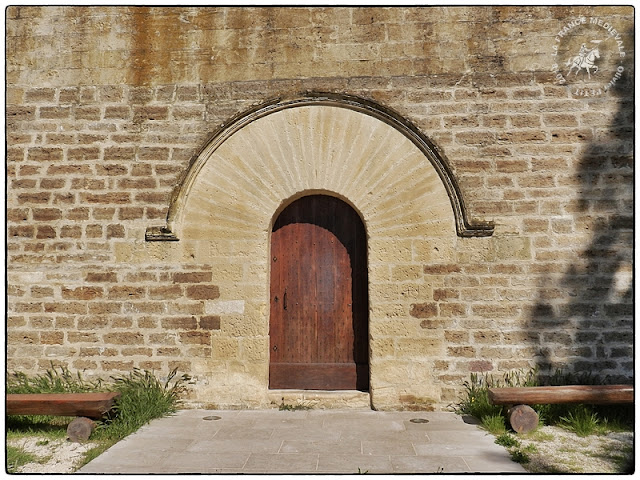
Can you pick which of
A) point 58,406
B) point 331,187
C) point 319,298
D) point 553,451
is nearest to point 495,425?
point 553,451

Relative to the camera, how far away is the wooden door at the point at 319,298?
5.23 meters

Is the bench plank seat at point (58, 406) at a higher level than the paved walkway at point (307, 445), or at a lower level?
higher

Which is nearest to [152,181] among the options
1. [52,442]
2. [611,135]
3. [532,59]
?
[52,442]

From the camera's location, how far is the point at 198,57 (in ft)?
17.3

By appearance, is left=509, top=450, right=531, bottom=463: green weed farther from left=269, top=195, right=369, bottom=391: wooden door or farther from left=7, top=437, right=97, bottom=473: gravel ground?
left=7, top=437, right=97, bottom=473: gravel ground

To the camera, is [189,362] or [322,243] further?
[322,243]

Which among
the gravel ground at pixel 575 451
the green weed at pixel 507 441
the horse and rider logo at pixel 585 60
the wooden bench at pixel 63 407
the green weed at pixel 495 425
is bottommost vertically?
the gravel ground at pixel 575 451

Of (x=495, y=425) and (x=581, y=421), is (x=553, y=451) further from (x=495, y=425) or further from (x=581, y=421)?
(x=581, y=421)

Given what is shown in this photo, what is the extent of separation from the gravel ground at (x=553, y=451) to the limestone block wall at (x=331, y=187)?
889 mm

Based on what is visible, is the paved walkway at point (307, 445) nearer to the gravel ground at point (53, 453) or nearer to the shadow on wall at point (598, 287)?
the gravel ground at point (53, 453)

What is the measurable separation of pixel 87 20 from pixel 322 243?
324 cm

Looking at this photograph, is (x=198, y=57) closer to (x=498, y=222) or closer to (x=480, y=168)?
(x=480, y=168)

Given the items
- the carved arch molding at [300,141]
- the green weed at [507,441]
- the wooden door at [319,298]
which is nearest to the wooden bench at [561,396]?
the green weed at [507,441]

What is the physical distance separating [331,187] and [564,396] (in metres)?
2.64
